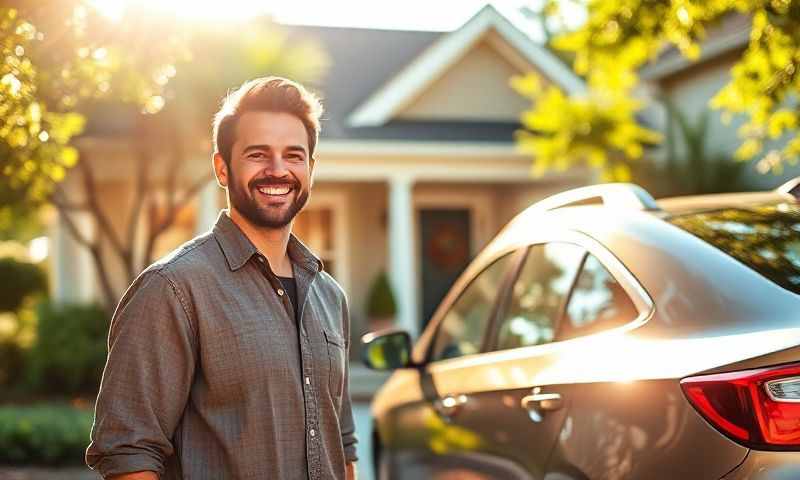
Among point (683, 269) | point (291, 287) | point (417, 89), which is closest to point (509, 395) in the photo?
point (683, 269)

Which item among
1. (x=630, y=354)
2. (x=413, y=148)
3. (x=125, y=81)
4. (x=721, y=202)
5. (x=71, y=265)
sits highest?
(x=413, y=148)

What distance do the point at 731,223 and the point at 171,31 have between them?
183 inches

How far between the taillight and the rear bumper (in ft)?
0.06

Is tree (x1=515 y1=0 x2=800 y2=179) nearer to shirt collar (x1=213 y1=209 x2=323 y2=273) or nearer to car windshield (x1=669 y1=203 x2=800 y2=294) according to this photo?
car windshield (x1=669 y1=203 x2=800 y2=294)

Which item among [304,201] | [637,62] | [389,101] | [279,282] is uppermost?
[389,101]

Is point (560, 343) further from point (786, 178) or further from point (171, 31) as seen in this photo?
point (786, 178)

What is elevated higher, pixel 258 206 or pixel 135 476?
pixel 258 206

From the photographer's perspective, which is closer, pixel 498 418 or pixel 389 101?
pixel 498 418

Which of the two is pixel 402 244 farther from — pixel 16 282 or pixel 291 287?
pixel 291 287

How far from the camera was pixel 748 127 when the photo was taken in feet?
27.3

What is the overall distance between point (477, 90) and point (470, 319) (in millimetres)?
5631

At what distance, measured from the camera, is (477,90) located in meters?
17.1

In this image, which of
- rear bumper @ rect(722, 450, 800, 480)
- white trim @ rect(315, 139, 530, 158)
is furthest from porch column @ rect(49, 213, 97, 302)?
rear bumper @ rect(722, 450, 800, 480)

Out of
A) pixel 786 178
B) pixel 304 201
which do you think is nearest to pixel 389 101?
pixel 786 178
